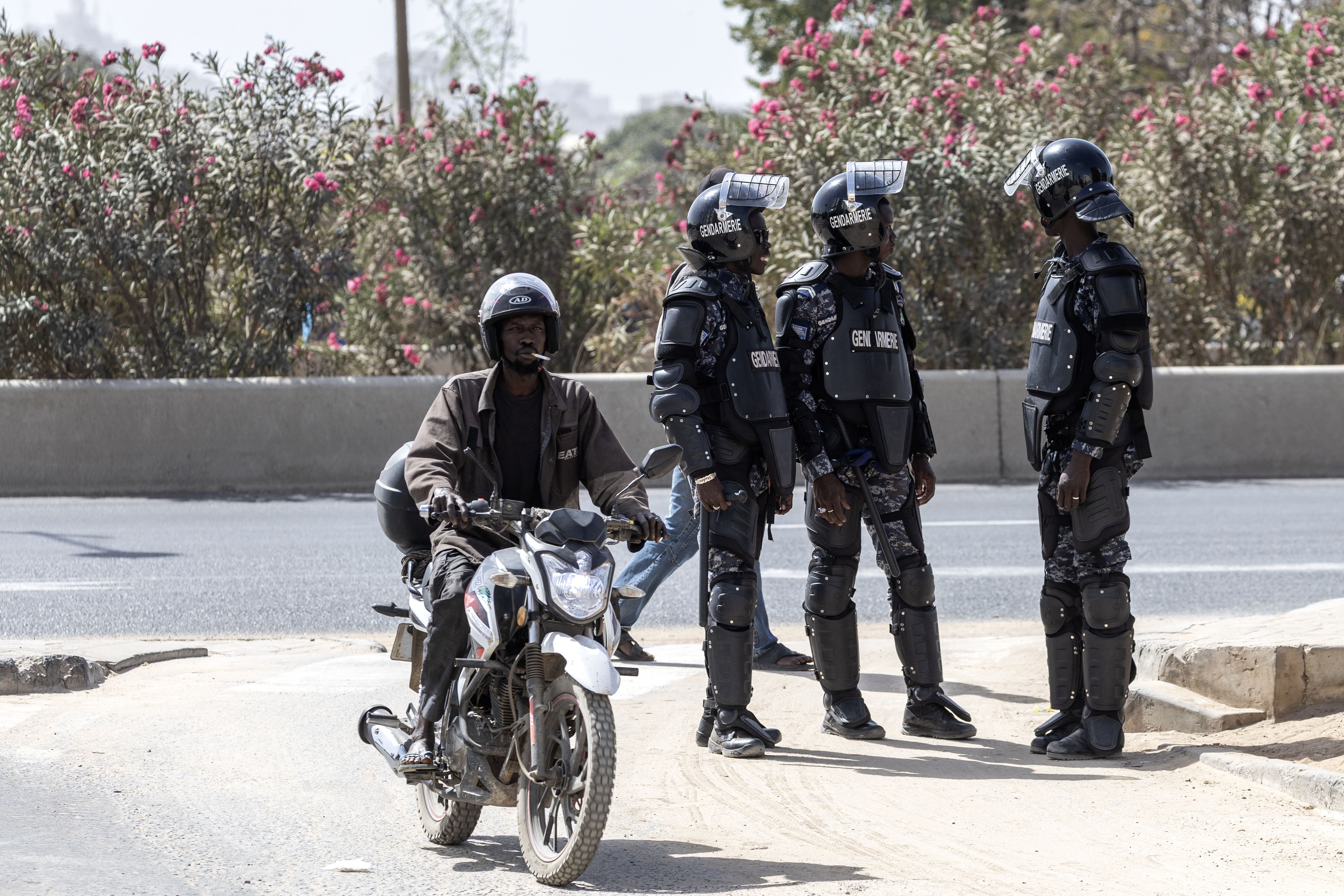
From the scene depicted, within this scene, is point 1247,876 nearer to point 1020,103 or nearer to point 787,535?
point 787,535

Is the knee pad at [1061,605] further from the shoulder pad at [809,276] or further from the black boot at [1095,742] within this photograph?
the shoulder pad at [809,276]

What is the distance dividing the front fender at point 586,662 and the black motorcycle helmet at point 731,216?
81.4 inches

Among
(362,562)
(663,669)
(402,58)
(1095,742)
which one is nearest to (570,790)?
(1095,742)

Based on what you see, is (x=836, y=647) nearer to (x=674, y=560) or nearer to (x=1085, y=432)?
(x=1085, y=432)

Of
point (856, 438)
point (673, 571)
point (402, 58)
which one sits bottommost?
point (673, 571)

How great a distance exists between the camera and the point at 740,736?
5.77m

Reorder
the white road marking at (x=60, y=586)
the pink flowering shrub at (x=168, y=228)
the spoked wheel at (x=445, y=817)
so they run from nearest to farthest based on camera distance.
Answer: the spoked wheel at (x=445, y=817) → the white road marking at (x=60, y=586) → the pink flowering shrub at (x=168, y=228)

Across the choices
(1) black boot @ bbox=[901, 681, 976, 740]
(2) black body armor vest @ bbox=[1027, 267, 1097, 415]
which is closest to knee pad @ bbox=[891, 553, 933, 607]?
(1) black boot @ bbox=[901, 681, 976, 740]

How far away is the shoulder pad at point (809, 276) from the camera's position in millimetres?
6039

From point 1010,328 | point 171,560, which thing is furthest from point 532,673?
point 1010,328

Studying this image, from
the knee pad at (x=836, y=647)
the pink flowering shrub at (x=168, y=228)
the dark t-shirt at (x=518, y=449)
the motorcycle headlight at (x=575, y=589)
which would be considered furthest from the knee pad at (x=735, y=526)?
the pink flowering shrub at (x=168, y=228)

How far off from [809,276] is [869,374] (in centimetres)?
41

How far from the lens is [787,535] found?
11312mm

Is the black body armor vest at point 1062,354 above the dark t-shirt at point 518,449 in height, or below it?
above
